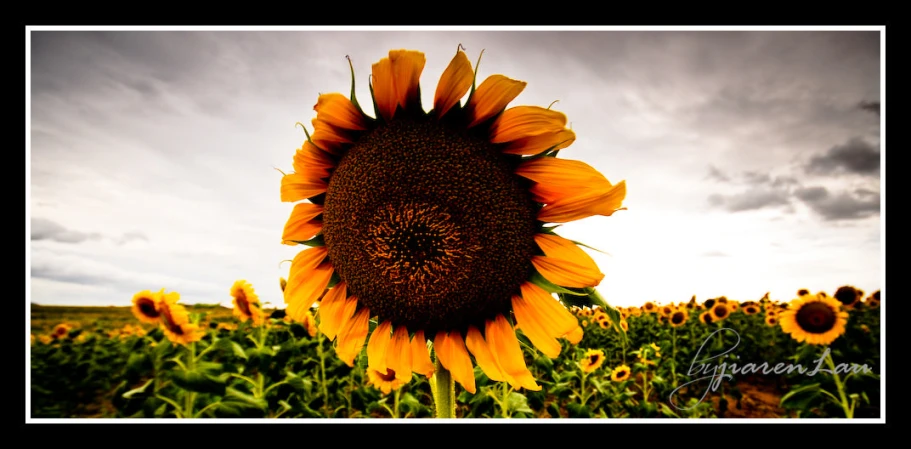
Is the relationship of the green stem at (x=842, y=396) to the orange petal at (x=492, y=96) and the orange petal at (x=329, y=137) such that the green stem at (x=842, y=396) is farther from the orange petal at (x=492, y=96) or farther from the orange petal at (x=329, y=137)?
the orange petal at (x=329, y=137)

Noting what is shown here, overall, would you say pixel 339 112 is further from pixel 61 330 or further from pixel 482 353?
pixel 61 330

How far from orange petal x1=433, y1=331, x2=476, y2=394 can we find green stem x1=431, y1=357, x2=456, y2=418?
0.09ft

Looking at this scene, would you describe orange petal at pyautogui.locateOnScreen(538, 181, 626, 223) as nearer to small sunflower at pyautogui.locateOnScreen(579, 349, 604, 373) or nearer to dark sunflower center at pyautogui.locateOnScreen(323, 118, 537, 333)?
dark sunflower center at pyautogui.locateOnScreen(323, 118, 537, 333)

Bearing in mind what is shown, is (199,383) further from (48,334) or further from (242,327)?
(242,327)

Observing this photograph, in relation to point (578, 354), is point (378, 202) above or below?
above

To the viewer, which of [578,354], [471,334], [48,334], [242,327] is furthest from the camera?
[578,354]

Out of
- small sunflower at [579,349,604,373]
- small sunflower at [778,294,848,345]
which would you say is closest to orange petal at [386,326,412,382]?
small sunflower at [579,349,604,373]

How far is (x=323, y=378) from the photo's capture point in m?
3.24

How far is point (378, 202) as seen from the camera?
1179 millimetres

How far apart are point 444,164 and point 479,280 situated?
287 mm

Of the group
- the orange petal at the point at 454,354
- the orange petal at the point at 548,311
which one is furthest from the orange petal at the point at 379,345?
the orange petal at the point at 548,311

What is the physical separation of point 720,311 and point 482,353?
4.11 meters
